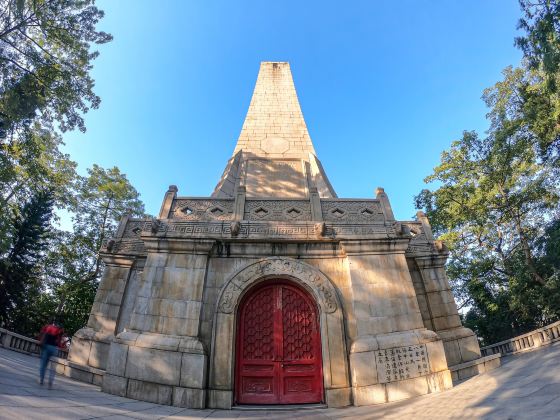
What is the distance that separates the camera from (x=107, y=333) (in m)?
8.64

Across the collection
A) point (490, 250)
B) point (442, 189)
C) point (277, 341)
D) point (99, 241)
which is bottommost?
point (277, 341)

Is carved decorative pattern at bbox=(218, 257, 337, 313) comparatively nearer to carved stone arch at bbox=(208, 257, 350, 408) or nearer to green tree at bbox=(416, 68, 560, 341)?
carved stone arch at bbox=(208, 257, 350, 408)

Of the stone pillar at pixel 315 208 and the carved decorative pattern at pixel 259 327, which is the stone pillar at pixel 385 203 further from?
the carved decorative pattern at pixel 259 327

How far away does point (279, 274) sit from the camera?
25.3ft

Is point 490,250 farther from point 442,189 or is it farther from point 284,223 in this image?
point 284,223

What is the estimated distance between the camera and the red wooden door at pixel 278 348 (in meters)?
6.90

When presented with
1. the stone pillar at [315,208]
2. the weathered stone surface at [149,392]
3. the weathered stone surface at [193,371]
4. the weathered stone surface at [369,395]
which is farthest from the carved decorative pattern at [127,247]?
the weathered stone surface at [369,395]

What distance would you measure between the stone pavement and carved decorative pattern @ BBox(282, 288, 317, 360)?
1.20 metres

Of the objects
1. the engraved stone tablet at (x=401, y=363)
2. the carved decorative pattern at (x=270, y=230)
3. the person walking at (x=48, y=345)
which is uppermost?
the carved decorative pattern at (x=270, y=230)

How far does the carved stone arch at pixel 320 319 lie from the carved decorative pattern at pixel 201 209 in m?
1.77

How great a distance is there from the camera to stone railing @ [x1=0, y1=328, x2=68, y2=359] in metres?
10.4

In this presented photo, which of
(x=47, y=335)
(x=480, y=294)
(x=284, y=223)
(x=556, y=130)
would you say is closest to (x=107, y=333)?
(x=47, y=335)

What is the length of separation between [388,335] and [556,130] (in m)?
13.4

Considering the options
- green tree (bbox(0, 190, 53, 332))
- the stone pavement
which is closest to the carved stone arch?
the stone pavement
